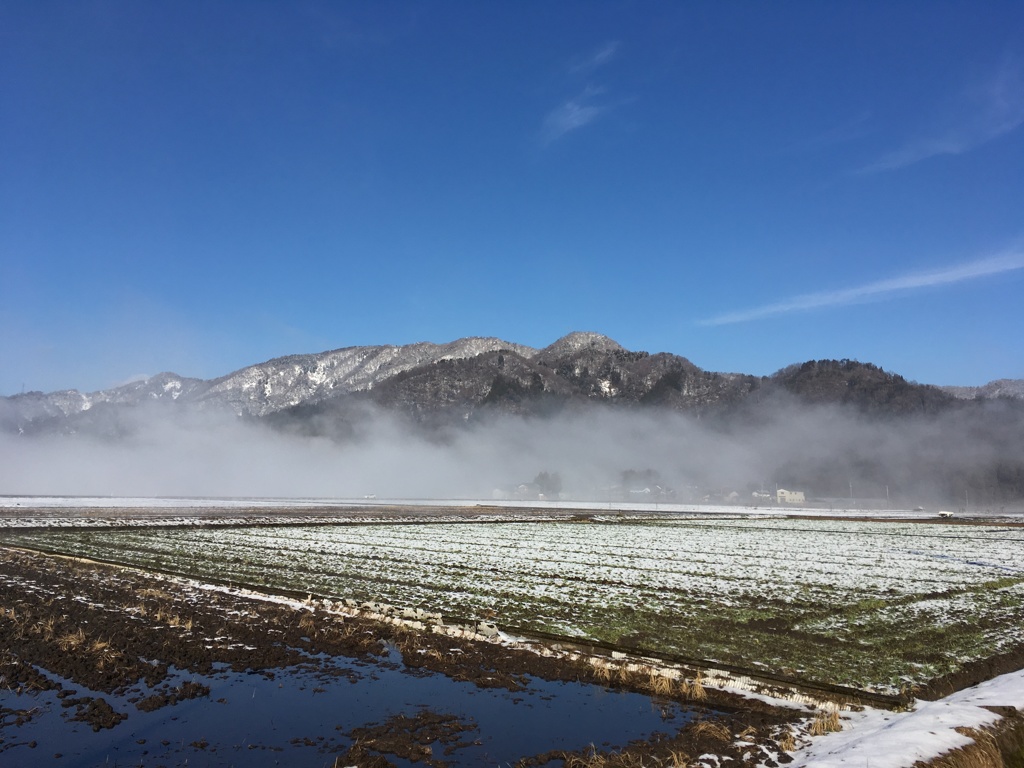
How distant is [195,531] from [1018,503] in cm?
19173

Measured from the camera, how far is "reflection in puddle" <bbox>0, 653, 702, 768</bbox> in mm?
8125

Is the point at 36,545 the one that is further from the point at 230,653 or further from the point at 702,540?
the point at 702,540

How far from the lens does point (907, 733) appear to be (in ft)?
27.6

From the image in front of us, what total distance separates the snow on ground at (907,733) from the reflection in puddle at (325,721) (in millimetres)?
Result: 2111

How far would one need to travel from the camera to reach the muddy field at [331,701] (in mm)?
8289

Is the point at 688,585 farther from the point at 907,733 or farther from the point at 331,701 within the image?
the point at 331,701

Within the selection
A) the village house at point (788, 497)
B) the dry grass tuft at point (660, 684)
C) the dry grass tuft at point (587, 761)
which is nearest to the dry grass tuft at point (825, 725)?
the dry grass tuft at point (660, 684)

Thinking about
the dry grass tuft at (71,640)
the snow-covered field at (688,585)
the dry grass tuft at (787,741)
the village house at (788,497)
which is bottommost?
the village house at (788,497)

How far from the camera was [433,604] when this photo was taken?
58.3 ft

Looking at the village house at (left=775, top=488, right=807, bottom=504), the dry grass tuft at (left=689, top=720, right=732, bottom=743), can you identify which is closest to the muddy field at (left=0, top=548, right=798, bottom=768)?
the dry grass tuft at (left=689, top=720, right=732, bottom=743)

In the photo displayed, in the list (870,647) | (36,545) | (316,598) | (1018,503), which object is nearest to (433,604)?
(316,598)

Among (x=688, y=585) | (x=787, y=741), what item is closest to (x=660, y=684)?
(x=787, y=741)

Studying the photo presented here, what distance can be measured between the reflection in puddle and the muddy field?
3cm

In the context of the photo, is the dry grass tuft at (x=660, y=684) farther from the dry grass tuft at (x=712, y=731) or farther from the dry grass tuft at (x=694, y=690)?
the dry grass tuft at (x=712, y=731)
